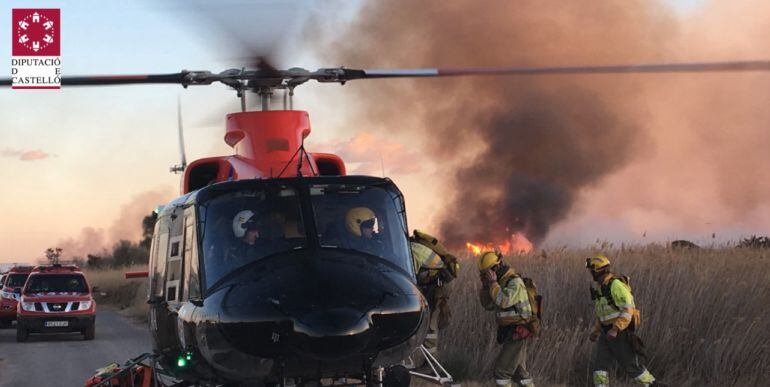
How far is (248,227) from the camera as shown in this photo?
8516 mm

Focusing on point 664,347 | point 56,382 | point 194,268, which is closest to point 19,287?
point 56,382

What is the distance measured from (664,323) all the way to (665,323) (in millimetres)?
19

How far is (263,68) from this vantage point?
11.5m

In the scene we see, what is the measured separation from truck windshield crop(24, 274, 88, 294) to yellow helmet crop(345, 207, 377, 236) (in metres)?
18.8

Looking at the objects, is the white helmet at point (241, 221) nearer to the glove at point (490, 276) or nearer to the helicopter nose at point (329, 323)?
the helicopter nose at point (329, 323)

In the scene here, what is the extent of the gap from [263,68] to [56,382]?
7.56 meters

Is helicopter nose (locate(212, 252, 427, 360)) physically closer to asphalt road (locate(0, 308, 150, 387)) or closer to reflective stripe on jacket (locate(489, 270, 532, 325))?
reflective stripe on jacket (locate(489, 270, 532, 325))

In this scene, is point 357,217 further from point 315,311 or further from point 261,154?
point 261,154

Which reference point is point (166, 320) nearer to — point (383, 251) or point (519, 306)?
point (383, 251)

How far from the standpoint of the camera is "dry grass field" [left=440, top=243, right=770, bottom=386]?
14812mm

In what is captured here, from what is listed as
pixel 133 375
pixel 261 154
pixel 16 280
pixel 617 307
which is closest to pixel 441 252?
pixel 617 307

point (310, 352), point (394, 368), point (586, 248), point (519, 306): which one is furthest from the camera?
point (586, 248)

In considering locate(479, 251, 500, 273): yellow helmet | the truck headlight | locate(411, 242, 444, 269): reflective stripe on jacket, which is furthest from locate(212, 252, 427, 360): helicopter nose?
the truck headlight

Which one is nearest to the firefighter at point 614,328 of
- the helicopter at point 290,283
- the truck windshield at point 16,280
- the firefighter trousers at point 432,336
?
the firefighter trousers at point 432,336
